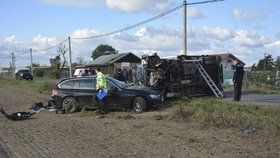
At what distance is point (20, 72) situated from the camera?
217ft

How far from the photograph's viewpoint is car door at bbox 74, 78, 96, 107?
18000 mm

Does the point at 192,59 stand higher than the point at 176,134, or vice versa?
the point at 192,59

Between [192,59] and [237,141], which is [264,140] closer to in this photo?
[237,141]

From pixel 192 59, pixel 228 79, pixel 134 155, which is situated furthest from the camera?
pixel 228 79

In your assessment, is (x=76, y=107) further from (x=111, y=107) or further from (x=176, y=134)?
(x=176, y=134)

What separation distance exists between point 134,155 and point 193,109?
266 inches

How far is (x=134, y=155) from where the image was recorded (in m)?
9.03

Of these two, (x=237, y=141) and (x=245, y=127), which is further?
(x=245, y=127)

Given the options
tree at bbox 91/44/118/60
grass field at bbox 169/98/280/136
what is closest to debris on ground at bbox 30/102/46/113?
grass field at bbox 169/98/280/136

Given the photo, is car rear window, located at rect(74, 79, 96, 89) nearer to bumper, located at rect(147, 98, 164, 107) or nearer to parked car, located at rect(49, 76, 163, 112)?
parked car, located at rect(49, 76, 163, 112)

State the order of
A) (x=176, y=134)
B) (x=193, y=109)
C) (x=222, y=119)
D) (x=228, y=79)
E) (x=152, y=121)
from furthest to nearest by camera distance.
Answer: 1. (x=228, y=79)
2. (x=193, y=109)
3. (x=152, y=121)
4. (x=222, y=119)
5. (x=176, y=134)

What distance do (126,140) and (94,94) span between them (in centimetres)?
720

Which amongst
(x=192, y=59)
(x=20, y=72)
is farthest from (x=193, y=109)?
(x=20, y=72)

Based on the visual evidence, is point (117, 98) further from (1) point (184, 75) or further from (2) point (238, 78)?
(2) point (238, 78)
